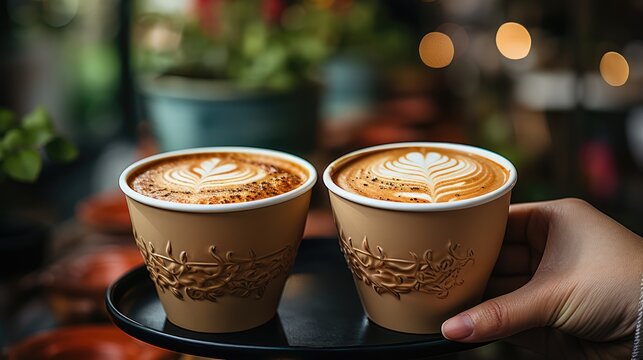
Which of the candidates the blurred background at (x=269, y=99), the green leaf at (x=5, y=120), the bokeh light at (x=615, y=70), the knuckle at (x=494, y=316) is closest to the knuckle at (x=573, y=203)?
the knuckle at (x=494, y=316)

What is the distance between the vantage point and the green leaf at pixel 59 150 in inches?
48.0

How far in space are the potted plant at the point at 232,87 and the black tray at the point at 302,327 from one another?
705 mm

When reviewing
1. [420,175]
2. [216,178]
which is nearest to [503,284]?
[420,175]

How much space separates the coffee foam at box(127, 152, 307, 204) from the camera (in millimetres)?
954

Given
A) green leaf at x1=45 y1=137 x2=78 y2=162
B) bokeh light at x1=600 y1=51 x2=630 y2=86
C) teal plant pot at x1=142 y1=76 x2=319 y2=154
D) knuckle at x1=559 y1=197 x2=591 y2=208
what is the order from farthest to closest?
bokeh light at x1=600 y1=51 x2=630 y2=86 < teal plant pot at x1=142 y1=76 x2=319 y2=154 < green leaf at x1=45 y1=137 x2=78 y2=162 < knuckle at x1=559 y1=197 x2=591 y2=208

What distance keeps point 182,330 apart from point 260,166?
259mm

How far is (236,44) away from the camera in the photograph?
217cm

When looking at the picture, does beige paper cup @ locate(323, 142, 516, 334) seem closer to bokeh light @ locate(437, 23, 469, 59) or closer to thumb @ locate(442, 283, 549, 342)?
thumb @ locate(442, 283, 549, 342)

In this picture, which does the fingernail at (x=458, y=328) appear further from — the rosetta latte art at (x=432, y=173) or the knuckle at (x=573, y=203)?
the knuckle at (x=573, y=203)

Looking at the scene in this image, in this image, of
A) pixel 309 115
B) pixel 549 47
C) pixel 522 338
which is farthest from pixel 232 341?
pixel 549 47

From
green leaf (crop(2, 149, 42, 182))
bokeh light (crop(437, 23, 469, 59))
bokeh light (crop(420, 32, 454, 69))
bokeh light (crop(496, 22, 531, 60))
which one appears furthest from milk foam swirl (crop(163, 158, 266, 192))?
bokeh light (crop(437, 23, 469, 59))

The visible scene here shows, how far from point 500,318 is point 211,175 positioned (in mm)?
A: 433

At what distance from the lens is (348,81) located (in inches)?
118

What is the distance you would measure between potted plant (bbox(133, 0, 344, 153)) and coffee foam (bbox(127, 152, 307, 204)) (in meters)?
0.75
